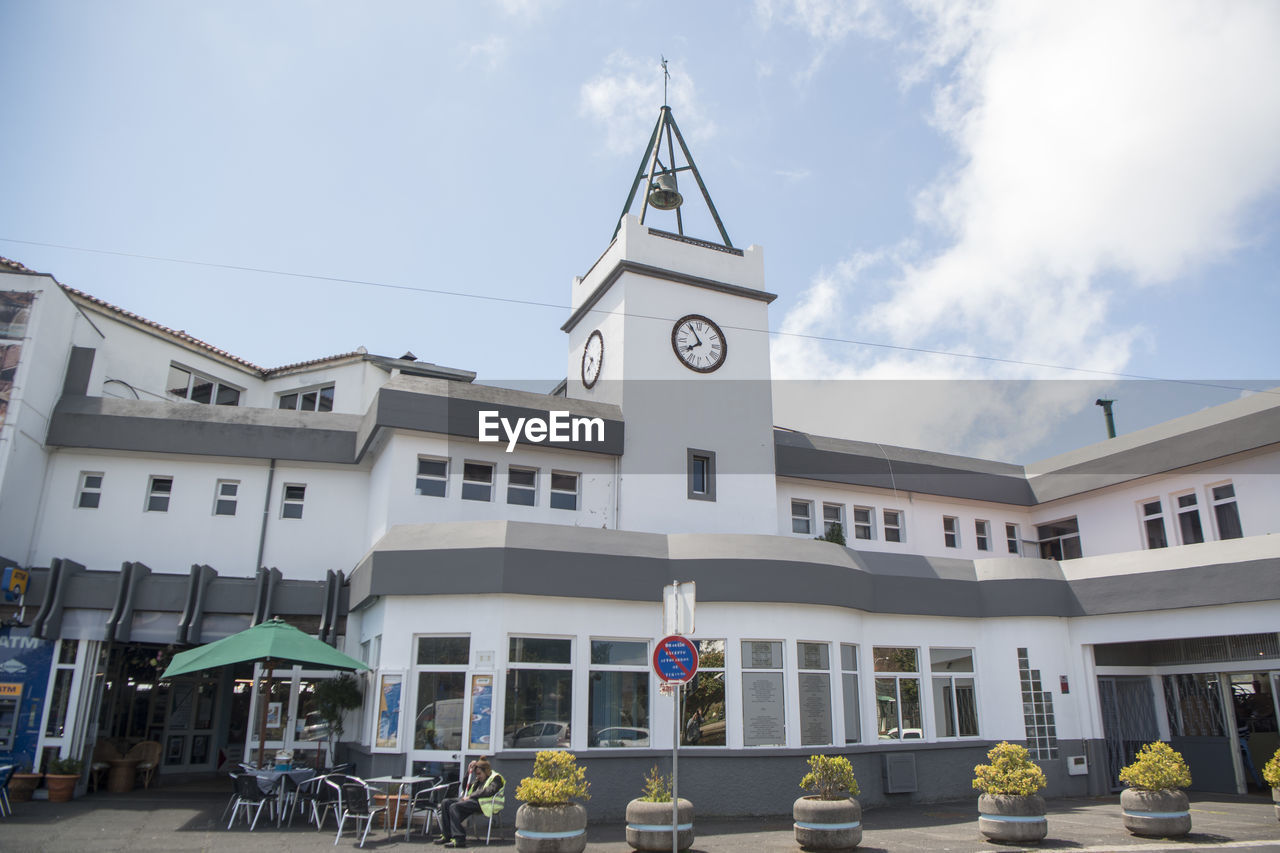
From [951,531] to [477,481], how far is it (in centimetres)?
1356

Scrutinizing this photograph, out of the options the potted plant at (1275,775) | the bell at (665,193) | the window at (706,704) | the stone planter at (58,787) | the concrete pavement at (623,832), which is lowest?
the concrete pavement at (623,832)

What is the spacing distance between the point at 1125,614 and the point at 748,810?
9.84 m

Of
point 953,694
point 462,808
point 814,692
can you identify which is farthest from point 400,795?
point 953,694

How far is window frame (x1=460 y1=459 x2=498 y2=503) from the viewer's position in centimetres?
1947

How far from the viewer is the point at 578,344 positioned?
2391 cm

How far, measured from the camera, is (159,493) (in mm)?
20484

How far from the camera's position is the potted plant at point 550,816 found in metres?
11.8

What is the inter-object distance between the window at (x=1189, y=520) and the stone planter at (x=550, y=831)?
56.9ft

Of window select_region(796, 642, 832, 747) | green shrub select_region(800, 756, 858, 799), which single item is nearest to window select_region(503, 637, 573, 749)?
window select_region(796, 642, 832, 747)

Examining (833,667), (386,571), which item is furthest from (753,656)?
(386,571)

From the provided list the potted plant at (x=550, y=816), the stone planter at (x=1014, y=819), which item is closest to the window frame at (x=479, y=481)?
the potted plant at (x=550, y=816)

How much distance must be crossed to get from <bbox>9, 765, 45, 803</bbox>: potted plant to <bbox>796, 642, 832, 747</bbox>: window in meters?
14.2

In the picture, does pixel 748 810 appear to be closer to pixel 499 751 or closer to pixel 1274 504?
pixel 499 751

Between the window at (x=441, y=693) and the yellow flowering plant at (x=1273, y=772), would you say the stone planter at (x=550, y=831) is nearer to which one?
the window at (x=441, y=693)
